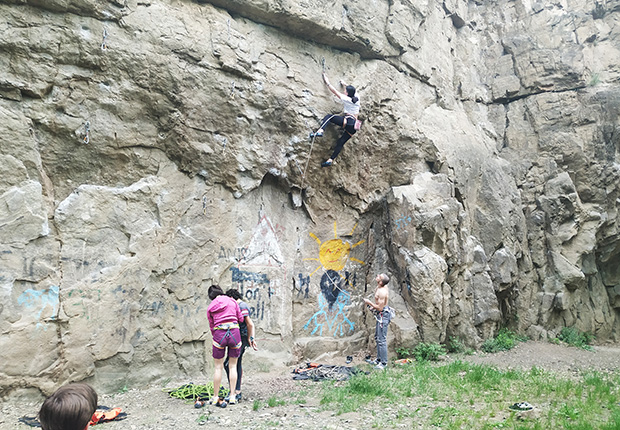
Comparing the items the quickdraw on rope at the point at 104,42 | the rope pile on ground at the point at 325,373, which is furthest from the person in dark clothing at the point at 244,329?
the quickdraw on rope at the point at 104,42

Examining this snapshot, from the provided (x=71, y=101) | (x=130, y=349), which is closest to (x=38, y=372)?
(x=130, y=349)

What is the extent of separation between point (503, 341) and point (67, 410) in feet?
31.0

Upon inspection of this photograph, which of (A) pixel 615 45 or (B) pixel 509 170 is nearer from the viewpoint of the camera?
(B) pixel 509 170

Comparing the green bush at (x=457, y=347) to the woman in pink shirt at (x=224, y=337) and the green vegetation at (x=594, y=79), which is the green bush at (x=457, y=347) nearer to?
the woman in pink shirt at (x=224, y=337)

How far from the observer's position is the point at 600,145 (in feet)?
37.6

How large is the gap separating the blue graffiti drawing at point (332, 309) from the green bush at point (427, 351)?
1325 millimetres

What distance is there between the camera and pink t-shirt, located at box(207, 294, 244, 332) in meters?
5.08

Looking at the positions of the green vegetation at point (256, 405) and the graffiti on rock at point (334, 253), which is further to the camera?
the graffiti on rock at point (334, 253)

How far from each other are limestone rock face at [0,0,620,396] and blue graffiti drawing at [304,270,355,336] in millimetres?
38

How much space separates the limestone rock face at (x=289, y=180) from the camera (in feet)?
18.9

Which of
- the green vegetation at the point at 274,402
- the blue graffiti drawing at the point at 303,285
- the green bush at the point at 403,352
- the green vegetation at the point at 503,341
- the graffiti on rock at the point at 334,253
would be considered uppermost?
the graffiti on rock at the point at 334,253

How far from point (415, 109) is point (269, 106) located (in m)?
3.90

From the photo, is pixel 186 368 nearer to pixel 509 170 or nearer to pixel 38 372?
pixel 38 372

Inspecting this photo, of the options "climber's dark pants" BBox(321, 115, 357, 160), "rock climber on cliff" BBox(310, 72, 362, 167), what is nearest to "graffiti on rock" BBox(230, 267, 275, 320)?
"rock climber on cliff" BBox(310, 72, 362, 167)
